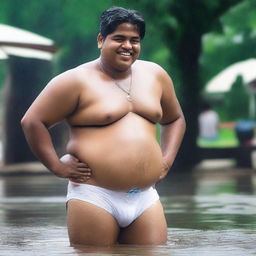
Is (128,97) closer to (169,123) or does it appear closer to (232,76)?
(169,123)

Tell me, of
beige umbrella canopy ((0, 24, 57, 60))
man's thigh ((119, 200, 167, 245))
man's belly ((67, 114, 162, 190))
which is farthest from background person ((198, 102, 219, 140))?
man's belly ((67, 114, 162, 190))

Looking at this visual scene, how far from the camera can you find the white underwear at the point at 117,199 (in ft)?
26.3

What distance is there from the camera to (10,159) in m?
30.0

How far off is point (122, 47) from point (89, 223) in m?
1.07

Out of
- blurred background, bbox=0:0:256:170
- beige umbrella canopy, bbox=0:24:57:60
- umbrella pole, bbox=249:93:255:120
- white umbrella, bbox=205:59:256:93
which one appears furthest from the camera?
umbrella pole, bbox=249:93:255:120

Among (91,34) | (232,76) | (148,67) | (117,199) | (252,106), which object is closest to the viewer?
(117,199)

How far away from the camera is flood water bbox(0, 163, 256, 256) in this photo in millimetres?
8617

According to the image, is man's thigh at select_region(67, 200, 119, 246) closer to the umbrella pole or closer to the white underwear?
the white underwear

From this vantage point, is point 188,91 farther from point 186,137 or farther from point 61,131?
point 61,131

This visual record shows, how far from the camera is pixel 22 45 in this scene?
1149 inches

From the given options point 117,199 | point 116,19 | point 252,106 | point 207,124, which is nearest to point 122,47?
point 116,19

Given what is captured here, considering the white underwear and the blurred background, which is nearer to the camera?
the white underwear

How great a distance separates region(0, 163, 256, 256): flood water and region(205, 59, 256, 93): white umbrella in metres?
35.9

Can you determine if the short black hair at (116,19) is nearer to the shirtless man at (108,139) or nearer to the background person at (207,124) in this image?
the shirtless man at (108,139)
